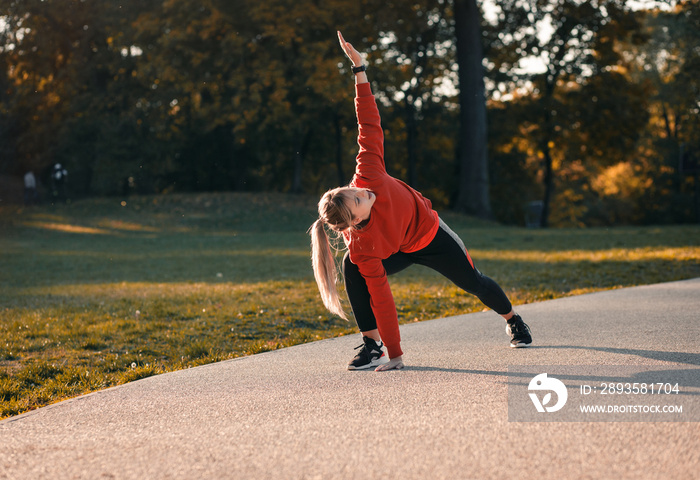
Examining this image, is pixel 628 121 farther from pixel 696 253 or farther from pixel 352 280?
pixel 352 280

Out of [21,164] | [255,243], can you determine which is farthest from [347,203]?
[21,164]

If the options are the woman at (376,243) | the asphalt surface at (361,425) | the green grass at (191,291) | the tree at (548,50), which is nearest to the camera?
the asphalt surface at (361,425)

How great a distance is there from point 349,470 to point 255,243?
17.4m

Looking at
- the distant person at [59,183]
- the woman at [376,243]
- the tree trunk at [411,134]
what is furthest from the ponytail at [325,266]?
the distant person at [59,183]

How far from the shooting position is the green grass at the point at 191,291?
20.2ft

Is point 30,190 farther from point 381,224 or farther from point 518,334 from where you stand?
point 381,224

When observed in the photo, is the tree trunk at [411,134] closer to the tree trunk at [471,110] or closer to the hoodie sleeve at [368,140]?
the tree trunk at [471,110]

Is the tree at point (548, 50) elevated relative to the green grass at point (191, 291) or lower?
elevated

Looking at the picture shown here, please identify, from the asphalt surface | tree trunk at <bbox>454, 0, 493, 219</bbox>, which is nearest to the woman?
the asphalt surface

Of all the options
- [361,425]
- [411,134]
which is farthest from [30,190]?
[361,425]

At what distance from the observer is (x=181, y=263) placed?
15086mm

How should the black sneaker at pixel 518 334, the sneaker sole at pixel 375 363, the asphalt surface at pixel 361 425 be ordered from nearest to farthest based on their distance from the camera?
the asphalt surface at pixel 361 425
the sneaker sole at pixel 375 363
the black sneaker at pixel 518 334

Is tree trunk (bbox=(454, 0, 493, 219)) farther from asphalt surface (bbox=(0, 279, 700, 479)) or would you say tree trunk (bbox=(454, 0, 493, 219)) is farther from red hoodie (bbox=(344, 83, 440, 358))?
red hoodie (bbox=(344, 83, 440, 358))

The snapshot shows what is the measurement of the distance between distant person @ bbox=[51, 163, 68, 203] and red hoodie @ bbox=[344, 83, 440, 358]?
3193cm
